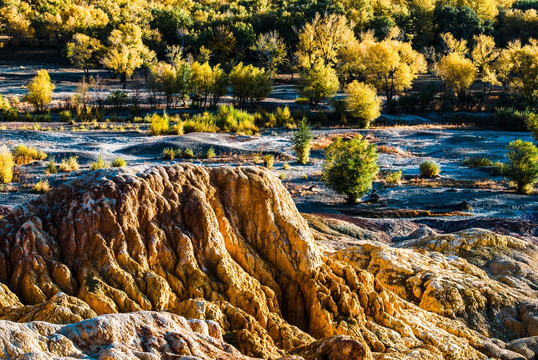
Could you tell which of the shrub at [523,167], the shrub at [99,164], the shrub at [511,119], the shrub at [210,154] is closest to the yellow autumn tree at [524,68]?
the shrub at [511,119]

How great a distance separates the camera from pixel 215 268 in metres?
10.0

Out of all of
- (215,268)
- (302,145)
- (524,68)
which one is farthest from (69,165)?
(524,68)

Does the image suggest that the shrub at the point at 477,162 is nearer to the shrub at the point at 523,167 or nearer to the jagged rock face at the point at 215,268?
the shrub at the point at 523,167

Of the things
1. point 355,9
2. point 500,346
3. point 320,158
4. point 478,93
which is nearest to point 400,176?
point 320,158

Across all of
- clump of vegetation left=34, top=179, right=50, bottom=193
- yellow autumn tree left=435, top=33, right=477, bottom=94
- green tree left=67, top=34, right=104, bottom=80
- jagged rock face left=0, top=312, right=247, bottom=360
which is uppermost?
green tree left=67, top=34, right=104, bottom=80

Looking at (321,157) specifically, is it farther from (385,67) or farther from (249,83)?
(385,67)

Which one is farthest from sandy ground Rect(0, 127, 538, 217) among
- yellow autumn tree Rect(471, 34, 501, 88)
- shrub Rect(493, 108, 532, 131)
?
yellow autumn tree Rect(471, 34, 501, 88)

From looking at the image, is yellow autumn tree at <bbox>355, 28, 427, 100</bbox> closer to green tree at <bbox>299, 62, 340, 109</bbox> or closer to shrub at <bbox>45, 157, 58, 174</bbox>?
green tree at <bbox>299, 62, 340, 109</bbox>

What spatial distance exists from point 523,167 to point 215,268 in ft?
84.3

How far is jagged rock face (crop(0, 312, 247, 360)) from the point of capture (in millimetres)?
5887

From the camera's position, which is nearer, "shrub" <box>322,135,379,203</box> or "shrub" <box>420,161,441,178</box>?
"shrub" <box>322,135,379,203</box>

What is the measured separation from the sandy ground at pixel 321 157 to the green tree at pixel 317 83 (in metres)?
7.56

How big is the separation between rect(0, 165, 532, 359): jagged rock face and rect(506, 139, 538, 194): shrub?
71.3 feet

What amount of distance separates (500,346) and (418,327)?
189 cm
